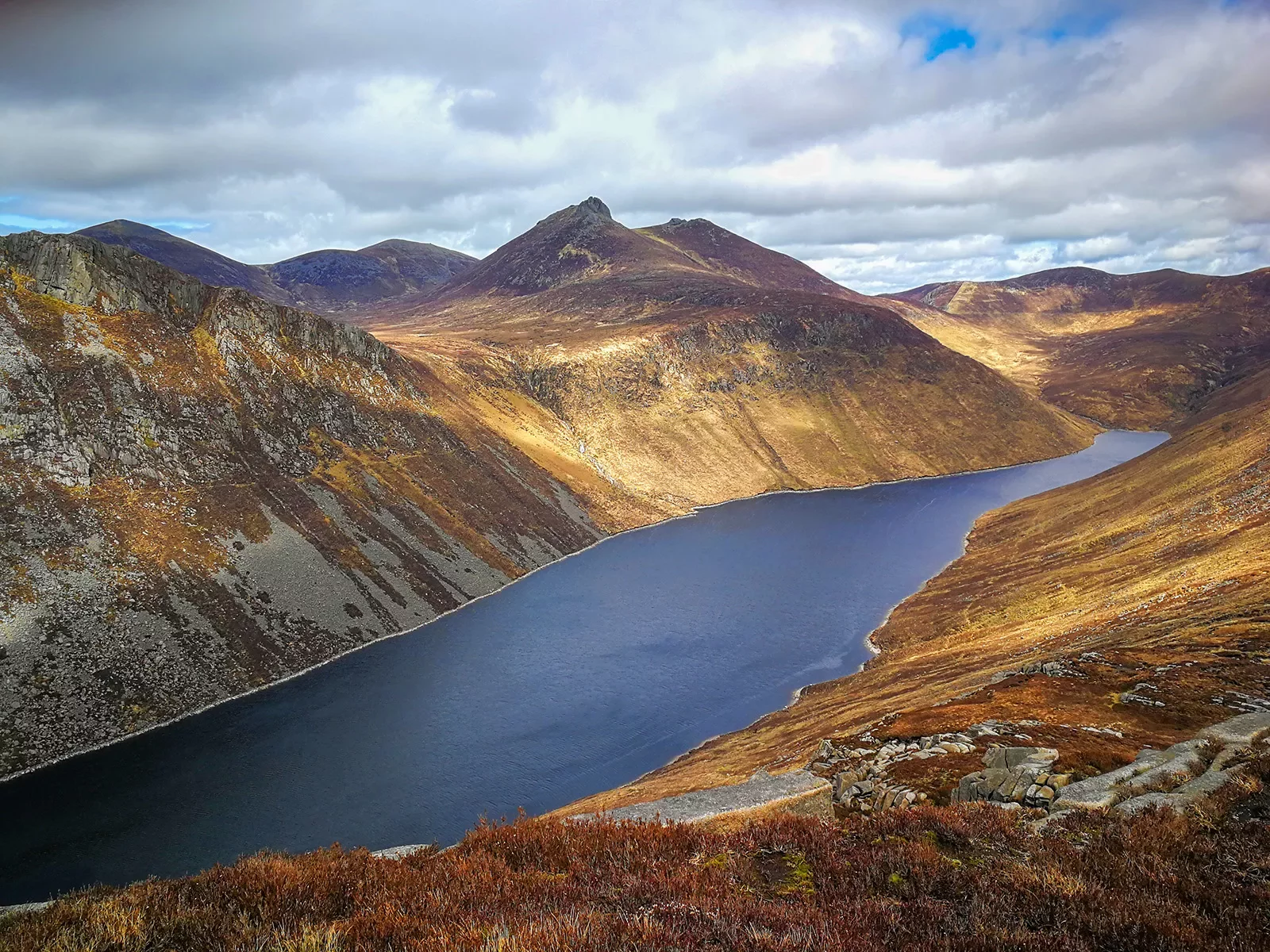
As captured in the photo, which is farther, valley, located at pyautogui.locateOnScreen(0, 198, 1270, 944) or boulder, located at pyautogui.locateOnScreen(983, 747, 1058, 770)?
valley, located at pyautogui.locateOnScreen(0, 198, 1270, 944)

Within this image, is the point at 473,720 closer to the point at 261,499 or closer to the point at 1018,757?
the point at 261,499

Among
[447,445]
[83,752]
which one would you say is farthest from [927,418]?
[83,752]

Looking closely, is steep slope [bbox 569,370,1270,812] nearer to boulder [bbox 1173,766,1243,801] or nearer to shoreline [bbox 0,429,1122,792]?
boulder [bbox 1173,766,1243,801]

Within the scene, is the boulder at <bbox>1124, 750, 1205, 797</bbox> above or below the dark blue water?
above

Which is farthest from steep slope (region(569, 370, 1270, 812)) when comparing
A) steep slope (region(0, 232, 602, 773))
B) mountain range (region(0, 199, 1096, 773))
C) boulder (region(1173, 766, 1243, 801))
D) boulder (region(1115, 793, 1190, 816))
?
mountain range (region(0, 199, 1096, 773))

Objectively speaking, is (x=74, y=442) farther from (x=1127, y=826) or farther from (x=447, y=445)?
(x=1127, y=826)

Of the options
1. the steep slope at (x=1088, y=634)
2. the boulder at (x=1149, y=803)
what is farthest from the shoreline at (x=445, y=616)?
the boulder at (x=1149, y=803)

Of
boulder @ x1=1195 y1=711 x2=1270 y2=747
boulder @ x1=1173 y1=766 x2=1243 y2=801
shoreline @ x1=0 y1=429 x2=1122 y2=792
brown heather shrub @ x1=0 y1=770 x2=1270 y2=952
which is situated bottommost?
shoreline @ x1=0 y1=429 x2=1122 y2=792

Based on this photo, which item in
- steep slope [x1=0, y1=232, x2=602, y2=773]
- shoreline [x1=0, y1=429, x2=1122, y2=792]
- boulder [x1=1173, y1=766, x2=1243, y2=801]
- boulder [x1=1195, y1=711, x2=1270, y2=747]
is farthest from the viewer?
steep slope [x1=0, y1=232, x2=602, y2=773]
